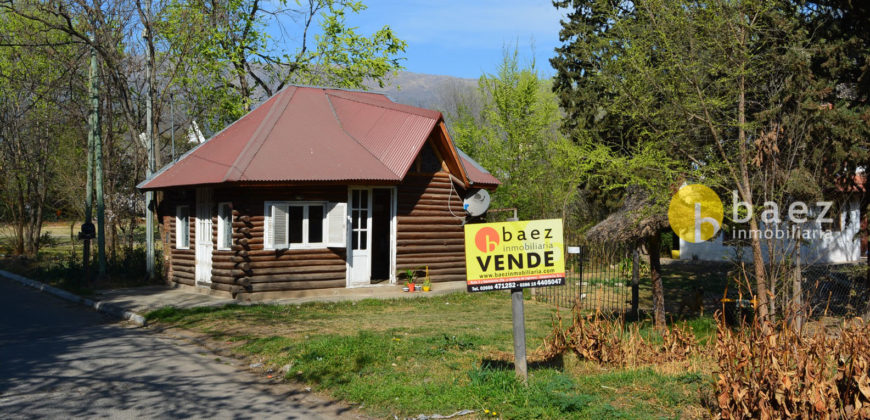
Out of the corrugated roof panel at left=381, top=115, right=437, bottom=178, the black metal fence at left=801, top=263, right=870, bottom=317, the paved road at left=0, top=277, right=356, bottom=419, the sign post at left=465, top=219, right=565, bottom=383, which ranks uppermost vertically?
the corrugated roof panel at left=381, top=115, right=437, bottom=178

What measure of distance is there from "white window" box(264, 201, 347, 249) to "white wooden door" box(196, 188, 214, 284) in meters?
2.43

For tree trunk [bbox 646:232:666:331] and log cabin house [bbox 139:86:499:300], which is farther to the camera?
log cabin house [bbox 139:86:499:300]

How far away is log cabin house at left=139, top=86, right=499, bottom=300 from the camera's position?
55.4ft

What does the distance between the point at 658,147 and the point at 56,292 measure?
16379 mm

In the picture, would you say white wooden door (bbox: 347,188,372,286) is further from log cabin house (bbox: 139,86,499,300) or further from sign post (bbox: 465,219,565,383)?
sign post (bbox: 465,219,565,383)

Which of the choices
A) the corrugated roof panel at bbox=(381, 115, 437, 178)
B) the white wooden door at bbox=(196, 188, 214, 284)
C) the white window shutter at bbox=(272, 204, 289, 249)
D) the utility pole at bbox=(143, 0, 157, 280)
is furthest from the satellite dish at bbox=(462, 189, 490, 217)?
the utility pole at bbox=(143, 0, 157, 280)

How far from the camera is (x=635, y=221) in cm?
1177

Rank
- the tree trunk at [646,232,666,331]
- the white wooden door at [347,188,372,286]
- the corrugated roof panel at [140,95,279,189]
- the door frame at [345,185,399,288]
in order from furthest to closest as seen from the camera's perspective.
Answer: the white wooden door at [347,188,372,286], the door frame at [345,185,399,288], the corrugated roof panel at [140,95,279,189], the tree trunk at [646,232,666,331]

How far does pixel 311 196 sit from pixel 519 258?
10447 mm

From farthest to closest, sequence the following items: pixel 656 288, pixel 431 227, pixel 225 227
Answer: pixel 431 227
pixel 225 227
pixel 656 288

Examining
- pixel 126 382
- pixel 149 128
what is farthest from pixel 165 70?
pixel 126 382

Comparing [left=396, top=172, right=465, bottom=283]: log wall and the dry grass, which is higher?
[left=396, top=172, right=465, bottom=283]: log wall

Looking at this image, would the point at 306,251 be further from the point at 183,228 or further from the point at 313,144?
the point at 183,228

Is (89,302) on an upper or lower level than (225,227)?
lower
